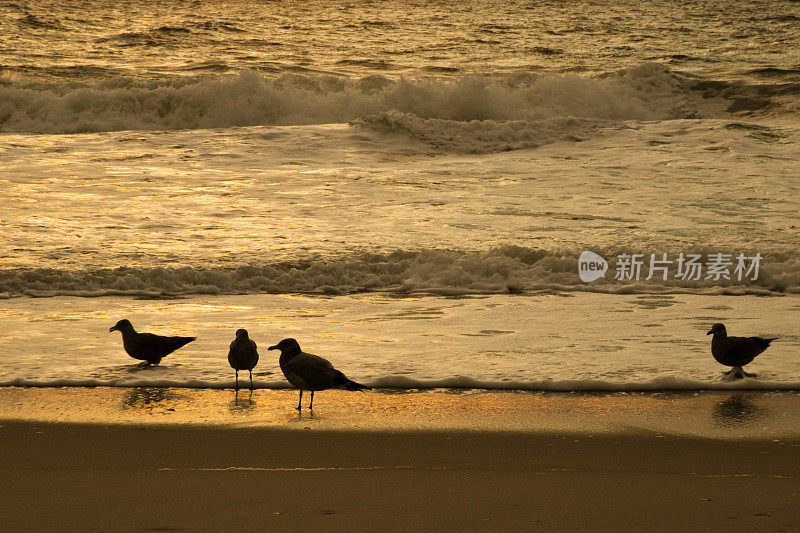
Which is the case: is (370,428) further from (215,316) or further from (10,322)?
(10,322)

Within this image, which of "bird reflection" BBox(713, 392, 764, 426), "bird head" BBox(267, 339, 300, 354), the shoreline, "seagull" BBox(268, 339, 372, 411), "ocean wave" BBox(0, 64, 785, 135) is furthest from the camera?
"ocean wave" BBox(0, 64, 785, 135)

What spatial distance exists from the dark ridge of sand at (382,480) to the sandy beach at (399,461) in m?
0.01

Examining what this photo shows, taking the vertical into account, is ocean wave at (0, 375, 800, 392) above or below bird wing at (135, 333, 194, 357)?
below

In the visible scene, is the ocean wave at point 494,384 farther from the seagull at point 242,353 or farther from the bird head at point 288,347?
the bird head at point 288,347

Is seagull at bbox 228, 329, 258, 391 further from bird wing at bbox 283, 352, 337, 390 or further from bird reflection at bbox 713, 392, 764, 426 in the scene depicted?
bird reflection at bbox 713, 392, 764, 426

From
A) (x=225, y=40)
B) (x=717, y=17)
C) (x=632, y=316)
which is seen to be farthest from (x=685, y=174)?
(x=717, y=17)

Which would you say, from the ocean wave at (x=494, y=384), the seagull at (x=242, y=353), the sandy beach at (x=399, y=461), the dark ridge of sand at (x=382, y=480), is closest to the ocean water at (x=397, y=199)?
the ocean wave at (x=494, y=384)

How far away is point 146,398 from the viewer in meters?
5.91

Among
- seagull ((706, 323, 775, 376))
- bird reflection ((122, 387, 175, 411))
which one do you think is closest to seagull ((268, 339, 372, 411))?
bird reflection ((122, 387, 175, 411))

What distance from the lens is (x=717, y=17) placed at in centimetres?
3431

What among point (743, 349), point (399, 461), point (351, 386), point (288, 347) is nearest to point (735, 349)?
point (743, 349)

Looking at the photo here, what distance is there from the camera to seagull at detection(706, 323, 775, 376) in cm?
612

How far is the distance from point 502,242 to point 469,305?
258 centimetres

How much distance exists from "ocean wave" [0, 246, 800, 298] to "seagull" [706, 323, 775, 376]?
3235 mm
